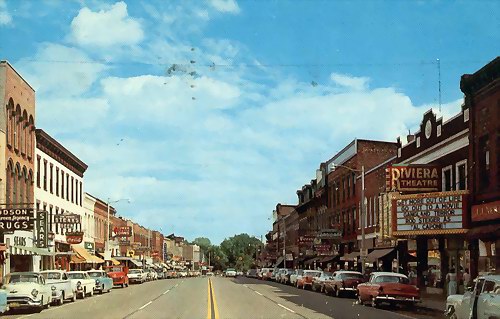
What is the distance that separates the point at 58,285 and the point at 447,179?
70.8 feet

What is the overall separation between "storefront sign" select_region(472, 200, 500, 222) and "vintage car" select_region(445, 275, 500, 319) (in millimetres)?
13331

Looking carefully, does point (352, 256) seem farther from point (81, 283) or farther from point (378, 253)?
point (81, 283)

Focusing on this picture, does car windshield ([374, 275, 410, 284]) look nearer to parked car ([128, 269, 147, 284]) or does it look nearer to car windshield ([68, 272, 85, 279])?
car windshield ([68, 272, 85, 279])

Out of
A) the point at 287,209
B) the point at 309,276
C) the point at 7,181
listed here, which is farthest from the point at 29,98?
the point at 287,209

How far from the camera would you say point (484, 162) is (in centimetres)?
3494

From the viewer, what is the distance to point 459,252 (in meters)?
39.7

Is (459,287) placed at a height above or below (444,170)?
below

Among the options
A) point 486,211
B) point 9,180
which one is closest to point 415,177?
point 486,211

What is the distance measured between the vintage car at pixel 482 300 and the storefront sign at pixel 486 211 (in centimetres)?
1333

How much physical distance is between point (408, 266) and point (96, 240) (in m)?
42.7

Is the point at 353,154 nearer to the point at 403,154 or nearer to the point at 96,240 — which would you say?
the point at 403,154

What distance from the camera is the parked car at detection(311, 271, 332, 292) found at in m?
46.6

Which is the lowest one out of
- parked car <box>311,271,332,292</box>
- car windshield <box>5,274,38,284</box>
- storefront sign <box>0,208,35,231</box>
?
parked car <box>311,271,332,292</box>

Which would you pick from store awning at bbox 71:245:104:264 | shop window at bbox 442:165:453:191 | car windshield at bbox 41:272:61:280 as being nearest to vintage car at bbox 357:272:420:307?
shop window at bbox 442:165:453:191
